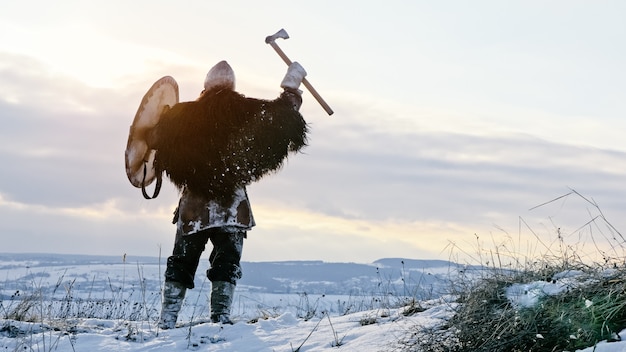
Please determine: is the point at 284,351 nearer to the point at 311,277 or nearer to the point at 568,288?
the point at 568,288

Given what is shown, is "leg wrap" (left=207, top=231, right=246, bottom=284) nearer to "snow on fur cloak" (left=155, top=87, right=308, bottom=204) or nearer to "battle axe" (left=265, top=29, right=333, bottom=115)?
"snow on fur cloak" (left=155, top=87, right=308, bottom=204)

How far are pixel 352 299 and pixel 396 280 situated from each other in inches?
23.3

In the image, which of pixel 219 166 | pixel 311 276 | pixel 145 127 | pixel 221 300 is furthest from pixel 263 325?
pixel 311 276

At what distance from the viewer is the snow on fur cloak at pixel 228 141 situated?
695 cm

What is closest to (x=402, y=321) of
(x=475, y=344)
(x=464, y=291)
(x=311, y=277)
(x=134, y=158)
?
(x=464, y=291)

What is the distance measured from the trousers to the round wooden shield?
76cm

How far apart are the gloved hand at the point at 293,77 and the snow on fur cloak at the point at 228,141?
170mm

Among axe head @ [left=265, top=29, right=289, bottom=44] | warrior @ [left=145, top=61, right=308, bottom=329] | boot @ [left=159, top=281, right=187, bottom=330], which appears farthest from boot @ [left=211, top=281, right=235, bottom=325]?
axe head @ [left=265, top=29, right=289, bottom=44]

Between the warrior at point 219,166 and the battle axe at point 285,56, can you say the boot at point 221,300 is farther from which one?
the battle axe at point 285,56

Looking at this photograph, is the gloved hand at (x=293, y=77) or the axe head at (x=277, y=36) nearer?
the gloved hand at (x=293, y=77)

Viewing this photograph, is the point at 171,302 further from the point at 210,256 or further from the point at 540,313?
the point at 540,313

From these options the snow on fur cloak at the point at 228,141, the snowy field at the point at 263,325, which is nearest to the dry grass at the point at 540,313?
the snowy field at the point at 263,325

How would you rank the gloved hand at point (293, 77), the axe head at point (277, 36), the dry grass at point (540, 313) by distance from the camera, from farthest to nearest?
the axe head at point (277, 36), the gloved hand at point (293, 77), the dry grass at point (540, 313)

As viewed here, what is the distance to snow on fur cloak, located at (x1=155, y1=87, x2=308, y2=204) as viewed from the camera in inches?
273
